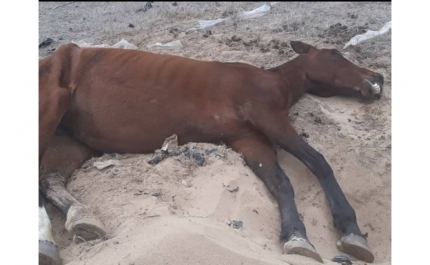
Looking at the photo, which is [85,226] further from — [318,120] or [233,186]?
[318,120]

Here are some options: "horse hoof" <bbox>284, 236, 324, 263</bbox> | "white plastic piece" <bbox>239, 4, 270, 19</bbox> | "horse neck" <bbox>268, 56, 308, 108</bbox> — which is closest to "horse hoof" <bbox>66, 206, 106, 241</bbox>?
"horse hoof" <bbox>284, 236, 324, 263</bbox>

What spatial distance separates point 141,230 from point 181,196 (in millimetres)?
498

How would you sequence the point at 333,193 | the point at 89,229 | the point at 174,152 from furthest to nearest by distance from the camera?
1. the point at 174,152
2. the point at 333,193
3. the point at 89,229

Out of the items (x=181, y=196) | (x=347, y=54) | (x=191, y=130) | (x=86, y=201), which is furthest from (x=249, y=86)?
(x=347, y=54)

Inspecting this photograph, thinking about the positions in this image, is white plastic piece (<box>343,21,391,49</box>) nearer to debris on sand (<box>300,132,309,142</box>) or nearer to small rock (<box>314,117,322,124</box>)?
small rock (<box>314,117,322,124</box>)

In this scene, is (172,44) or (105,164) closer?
(105,164)

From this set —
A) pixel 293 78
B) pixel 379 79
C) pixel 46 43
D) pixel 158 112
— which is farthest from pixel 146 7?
pixel 158 112

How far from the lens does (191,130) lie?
14.4 ft

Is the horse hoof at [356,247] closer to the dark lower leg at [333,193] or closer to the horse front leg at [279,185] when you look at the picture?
the dark lower leg at [333,193]

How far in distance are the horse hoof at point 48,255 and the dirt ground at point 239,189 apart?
3.0 inches

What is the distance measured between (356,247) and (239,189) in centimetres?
82

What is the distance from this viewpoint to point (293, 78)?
5062mm

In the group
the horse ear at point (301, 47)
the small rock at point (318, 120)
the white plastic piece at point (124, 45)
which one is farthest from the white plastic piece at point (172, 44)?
the small rock at point (318, 120)

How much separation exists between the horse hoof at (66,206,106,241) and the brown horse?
48cm
